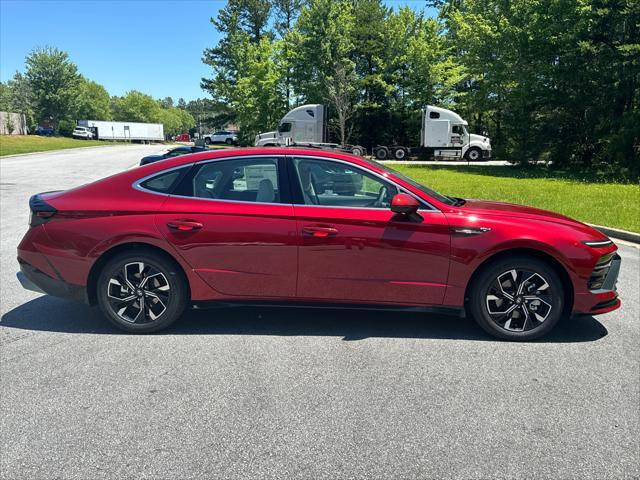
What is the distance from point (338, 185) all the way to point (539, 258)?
177cm

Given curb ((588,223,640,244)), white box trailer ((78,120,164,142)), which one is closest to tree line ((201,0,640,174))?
curb ((588,223,640,244))

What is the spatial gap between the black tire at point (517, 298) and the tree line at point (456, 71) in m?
17.8

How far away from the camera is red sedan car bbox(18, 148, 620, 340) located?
4.18 metres

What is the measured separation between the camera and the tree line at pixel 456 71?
67.4ft

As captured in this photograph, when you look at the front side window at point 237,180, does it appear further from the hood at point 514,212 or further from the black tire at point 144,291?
the hood at point 514,212

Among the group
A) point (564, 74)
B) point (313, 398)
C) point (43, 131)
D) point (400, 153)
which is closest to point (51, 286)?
point (313, 398)

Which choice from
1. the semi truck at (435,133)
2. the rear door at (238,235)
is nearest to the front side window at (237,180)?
the rear door at (238,235)

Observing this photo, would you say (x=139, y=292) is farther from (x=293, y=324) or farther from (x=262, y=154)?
(x=262, y=154)

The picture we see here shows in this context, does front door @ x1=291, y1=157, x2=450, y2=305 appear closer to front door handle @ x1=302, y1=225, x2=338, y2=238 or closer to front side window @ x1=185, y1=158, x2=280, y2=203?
front door handle @ x1=302, y1=225, x2=338, y2=238

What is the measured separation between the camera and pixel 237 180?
14.6 ft

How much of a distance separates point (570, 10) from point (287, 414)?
23.2m

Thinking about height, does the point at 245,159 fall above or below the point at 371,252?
above

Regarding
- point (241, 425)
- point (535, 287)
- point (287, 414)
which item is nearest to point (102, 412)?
point (241, 425)

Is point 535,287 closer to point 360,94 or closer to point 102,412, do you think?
point 102,412
